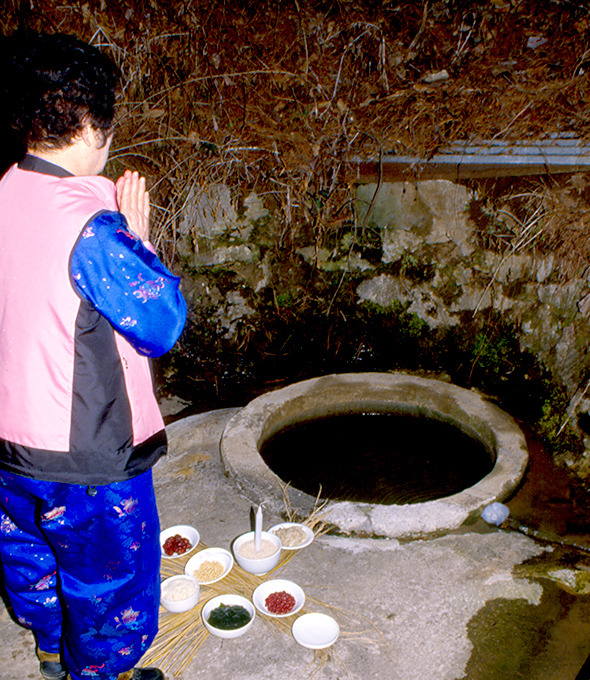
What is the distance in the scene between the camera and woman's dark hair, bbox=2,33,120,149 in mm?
1244

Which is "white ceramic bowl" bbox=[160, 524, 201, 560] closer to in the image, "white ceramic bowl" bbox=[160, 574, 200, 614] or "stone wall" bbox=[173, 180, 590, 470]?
"white ceramic bowl" bbox=[160, 574, 200, 614]

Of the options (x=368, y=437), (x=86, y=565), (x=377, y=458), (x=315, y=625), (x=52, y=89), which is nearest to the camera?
(x=52, y=89)

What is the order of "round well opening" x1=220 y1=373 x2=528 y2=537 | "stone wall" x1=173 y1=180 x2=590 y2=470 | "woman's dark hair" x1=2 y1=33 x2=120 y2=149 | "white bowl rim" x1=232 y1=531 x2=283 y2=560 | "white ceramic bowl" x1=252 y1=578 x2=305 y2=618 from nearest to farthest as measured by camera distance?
"woman's dark hair" x1=2 y1=33 x2=120 y2=149, "white ceramic bowl" x1=252 y1=578 x2=305 y2=618, "white bowl rim" x1=232 y1=531 x2=283 y2=560, "round well opening" x1=220 y1=373 x2=528 y2=537, "stone wall" x1=173 y1=180 x2=590 y2=470

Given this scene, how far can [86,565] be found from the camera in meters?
1.49

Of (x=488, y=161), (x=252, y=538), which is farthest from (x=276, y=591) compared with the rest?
(x=488, y=161)

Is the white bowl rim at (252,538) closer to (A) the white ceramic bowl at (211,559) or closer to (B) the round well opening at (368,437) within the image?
(A) the white ceramic bowl at (211,559)

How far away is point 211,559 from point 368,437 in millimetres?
1756

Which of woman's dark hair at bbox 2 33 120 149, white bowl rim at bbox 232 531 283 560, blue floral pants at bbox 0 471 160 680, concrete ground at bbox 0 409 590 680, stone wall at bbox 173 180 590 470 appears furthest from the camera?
stone wall at bbox 173 180 590 470

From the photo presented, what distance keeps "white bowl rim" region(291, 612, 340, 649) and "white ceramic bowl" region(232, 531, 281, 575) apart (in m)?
0.27

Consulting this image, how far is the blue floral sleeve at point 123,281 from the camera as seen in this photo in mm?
1269

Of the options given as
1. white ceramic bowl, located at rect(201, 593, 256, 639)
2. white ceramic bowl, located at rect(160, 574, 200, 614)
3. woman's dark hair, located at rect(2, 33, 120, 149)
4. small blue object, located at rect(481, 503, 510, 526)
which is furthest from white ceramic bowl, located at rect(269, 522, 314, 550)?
woman's dark hair, located at rect(2, 33, 120, 149)

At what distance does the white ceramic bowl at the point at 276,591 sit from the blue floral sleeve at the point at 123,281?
1.38 meters

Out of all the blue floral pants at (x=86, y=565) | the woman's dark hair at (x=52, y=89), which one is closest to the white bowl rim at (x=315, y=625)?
the blue floral pants at (x=86, y=565)

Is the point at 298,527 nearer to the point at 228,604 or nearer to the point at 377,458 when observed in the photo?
the point at 228,604
